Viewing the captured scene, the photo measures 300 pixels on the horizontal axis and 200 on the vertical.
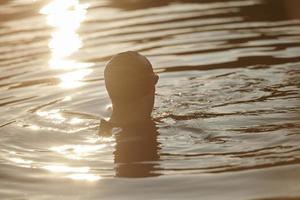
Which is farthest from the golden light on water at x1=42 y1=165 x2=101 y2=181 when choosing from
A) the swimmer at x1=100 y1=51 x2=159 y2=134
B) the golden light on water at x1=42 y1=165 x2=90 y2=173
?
the swimmer at x1=100 y1=51 x2=159 y2=134

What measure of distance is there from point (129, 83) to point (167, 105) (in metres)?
1.39

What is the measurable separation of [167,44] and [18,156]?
19.6ft

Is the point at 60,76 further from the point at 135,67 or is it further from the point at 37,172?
the point at 37,172

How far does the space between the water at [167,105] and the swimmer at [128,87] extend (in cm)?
28

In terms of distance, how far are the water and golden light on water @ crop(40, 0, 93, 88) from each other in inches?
1.5

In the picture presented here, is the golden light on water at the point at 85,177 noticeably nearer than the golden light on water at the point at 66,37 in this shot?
Yes

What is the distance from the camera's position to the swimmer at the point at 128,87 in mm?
7508

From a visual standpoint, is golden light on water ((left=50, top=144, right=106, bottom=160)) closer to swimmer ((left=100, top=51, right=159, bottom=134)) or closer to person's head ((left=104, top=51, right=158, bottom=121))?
swimmer ((left=100, top=51, right=159, bottom=134))

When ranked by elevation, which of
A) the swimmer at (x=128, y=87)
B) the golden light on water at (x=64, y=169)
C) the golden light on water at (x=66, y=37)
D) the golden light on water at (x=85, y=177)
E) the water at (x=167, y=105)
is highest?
the swimmer at (x=128, y=87)

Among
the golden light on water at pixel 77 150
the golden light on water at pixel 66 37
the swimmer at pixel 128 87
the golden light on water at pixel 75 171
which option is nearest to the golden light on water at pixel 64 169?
the golden light on water at pixel 75 171

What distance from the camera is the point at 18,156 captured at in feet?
23.3

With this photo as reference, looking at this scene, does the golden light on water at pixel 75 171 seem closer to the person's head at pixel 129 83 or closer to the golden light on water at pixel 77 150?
the golden light on water at pixel 77 150

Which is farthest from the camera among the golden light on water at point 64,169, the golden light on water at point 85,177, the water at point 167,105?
the golden light on water at point 64,169

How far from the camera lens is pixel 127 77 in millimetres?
7484
